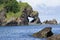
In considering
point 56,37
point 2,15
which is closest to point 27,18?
point 2,15

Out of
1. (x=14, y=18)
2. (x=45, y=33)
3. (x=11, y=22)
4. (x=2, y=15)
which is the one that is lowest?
(x=11, y=22)

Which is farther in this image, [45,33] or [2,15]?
[2,15]

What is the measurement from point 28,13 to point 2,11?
18.9 m

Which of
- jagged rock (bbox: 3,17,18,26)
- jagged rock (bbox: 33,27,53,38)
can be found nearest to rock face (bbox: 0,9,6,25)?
jagged rock (bbox: 3,17,18,26)

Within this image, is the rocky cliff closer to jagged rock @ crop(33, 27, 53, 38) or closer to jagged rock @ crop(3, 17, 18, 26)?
jagged rock @ crop(3, 17, 18, 26)

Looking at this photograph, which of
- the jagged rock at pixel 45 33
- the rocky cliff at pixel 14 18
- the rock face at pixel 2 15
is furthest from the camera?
the rock face at pixel 2 15

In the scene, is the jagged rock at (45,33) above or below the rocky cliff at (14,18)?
above

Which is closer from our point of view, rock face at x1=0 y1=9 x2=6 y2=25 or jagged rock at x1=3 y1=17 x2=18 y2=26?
jagged rock at x1=3 y1=17 x2=18 y2=26

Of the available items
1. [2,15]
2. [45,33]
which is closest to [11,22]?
[2,15]

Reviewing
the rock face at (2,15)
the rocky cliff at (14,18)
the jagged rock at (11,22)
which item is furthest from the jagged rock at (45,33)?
the rock face at (2,15)

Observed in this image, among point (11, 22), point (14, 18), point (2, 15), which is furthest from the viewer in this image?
point (2, 15)

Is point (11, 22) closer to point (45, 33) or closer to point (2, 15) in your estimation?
point (2, 15)

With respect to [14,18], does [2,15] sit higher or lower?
higher

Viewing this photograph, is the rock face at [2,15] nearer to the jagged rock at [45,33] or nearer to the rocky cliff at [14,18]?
the rocky cliff at [14,18]
